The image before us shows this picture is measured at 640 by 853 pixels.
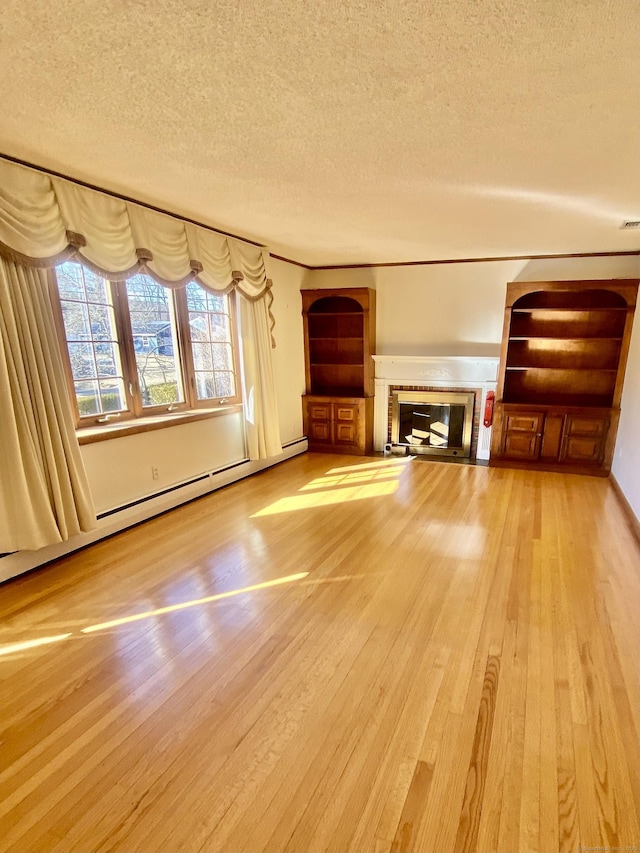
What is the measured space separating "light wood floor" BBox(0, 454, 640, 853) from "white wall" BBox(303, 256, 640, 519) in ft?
8.64

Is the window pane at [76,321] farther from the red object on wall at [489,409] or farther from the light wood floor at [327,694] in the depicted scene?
the red object on wall at [489,409]

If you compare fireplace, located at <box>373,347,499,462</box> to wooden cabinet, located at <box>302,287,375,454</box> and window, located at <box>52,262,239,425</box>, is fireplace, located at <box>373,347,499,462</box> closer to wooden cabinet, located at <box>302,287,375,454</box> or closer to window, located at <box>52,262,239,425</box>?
wooden cabinet, located at <box>302,287,375,454</box>

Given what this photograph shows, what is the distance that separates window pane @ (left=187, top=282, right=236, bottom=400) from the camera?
3.91 m

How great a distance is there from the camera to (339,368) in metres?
5.74

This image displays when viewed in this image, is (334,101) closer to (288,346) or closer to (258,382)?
(258,382)

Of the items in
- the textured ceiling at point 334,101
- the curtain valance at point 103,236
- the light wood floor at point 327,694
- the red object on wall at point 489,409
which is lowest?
the light wood floor at point 327,694

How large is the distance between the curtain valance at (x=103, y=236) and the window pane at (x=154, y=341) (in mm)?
298

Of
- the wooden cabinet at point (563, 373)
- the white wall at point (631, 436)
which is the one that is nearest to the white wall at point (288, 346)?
the wooden cabinet at point (563, 373)

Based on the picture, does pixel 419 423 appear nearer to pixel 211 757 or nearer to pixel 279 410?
pixel 279 410

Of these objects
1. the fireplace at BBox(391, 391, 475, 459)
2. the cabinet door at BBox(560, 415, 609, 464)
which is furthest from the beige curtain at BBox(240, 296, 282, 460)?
the cabinet door at BBox(560, 415, 609, 464)

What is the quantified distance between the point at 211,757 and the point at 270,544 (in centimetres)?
160

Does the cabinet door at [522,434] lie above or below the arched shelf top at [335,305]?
below

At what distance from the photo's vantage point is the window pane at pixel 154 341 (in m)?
3.33

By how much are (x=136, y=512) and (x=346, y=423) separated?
292 centimetres
